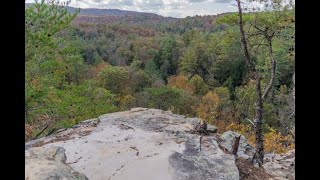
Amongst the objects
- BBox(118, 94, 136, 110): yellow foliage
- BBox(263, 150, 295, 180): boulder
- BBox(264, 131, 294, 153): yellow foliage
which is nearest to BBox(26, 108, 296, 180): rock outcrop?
BBox(263, 150, 295, 180): boulder

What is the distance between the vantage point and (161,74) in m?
41.8

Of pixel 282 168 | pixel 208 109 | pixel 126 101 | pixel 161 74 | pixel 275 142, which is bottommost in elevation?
pixel 275 142

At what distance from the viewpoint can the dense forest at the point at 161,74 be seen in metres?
9.48

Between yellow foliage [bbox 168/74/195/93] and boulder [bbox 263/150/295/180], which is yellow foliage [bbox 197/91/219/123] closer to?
yellow foliage [bbox 168/74/195/93]

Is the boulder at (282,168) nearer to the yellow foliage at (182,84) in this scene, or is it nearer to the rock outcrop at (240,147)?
the rock outcrop at (240,147)

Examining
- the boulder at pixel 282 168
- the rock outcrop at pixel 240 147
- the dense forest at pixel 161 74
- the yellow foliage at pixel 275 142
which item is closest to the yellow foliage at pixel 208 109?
the dense forest at pixel 161 74

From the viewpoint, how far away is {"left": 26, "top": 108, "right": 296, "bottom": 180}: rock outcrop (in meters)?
5.41

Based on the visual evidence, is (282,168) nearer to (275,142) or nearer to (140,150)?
(140,150)

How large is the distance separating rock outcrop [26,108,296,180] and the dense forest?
1962 millimetres

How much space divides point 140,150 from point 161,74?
116 ft

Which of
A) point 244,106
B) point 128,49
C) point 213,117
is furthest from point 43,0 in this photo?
point 128,49

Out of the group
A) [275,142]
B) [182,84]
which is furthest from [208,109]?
[182,84]

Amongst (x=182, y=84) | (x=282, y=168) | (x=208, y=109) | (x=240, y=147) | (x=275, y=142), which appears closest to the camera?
(x=282, y=168)

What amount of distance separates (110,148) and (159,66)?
39311 millimetres
